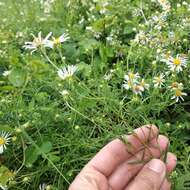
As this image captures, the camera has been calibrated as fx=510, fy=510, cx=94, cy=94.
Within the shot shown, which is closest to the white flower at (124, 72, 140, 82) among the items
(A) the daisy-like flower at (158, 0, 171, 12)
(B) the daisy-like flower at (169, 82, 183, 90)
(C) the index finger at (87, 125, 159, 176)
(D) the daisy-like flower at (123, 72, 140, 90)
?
(D) the daisy-like flower at (123, 72, 140, 90)

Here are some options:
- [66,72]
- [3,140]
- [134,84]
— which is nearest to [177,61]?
[134,84]

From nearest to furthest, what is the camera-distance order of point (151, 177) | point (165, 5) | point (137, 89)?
point (151, 177), point (137, 89), point (165, 5)

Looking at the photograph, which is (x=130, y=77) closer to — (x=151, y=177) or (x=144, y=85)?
(x=144, y=85)

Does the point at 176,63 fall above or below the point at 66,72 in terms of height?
below

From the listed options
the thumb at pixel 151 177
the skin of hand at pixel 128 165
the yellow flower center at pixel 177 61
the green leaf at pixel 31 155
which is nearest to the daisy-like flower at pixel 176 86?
the yellow flower center at pixel 177 61

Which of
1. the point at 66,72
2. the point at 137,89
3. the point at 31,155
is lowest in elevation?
the point at 31,155

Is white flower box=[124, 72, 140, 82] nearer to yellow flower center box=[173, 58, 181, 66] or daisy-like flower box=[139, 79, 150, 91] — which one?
daisy-like flower box=[139, 79, 150, 91]

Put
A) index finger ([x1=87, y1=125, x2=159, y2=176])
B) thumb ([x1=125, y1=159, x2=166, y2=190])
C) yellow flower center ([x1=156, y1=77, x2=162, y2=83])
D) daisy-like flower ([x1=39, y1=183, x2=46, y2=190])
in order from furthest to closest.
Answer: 1. yellow flower center ([x1=156, y1=77, x2=162, y2=83])
2. daisy-like flower ([x1=39, y1=183, x2=46, y2=190])
3. index finger ([x1=87, y1=125, x2=159, y2=176])
4. thumb ([x1=125, y1=159, x2=166, y2=190])
